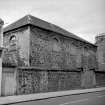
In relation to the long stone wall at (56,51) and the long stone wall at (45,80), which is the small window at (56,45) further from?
the long stone wall at (45,80)

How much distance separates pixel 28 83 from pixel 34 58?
5.94 m

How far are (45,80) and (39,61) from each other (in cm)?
497

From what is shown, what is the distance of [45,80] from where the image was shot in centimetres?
1830

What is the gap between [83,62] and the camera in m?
32.7

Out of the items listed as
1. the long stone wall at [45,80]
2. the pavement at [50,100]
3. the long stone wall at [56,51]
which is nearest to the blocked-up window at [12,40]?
the long stone wall at [56,51]

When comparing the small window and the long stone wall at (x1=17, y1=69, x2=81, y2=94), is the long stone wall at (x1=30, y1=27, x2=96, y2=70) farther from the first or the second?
the long stone wall at (x1=17, y1=69, x2=81, y2=94)

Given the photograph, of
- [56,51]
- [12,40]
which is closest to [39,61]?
[56,51]

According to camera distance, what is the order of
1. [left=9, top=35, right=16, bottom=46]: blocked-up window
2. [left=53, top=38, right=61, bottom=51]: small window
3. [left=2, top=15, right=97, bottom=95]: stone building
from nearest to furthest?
[left=2, top=15, right=97, bottom=95]: stone building → [left=9, top=35, right=16, bottom=46]: blocked-up window → [left=53, top=38, right=61, bottom=51]: small window

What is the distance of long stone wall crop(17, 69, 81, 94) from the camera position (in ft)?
53.5

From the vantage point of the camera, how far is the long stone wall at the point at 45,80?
16295 millimetres

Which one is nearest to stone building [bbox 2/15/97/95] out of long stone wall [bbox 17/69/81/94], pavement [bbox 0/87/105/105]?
long stone wall [bbox 17/69/81/94]

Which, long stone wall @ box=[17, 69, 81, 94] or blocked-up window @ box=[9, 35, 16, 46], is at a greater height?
blocked-up window @ box=[9, 35, 16, 46]

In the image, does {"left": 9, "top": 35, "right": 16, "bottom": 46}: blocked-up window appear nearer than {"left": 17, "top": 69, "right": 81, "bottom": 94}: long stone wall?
No

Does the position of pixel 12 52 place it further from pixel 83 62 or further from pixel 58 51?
pixel 83 62
